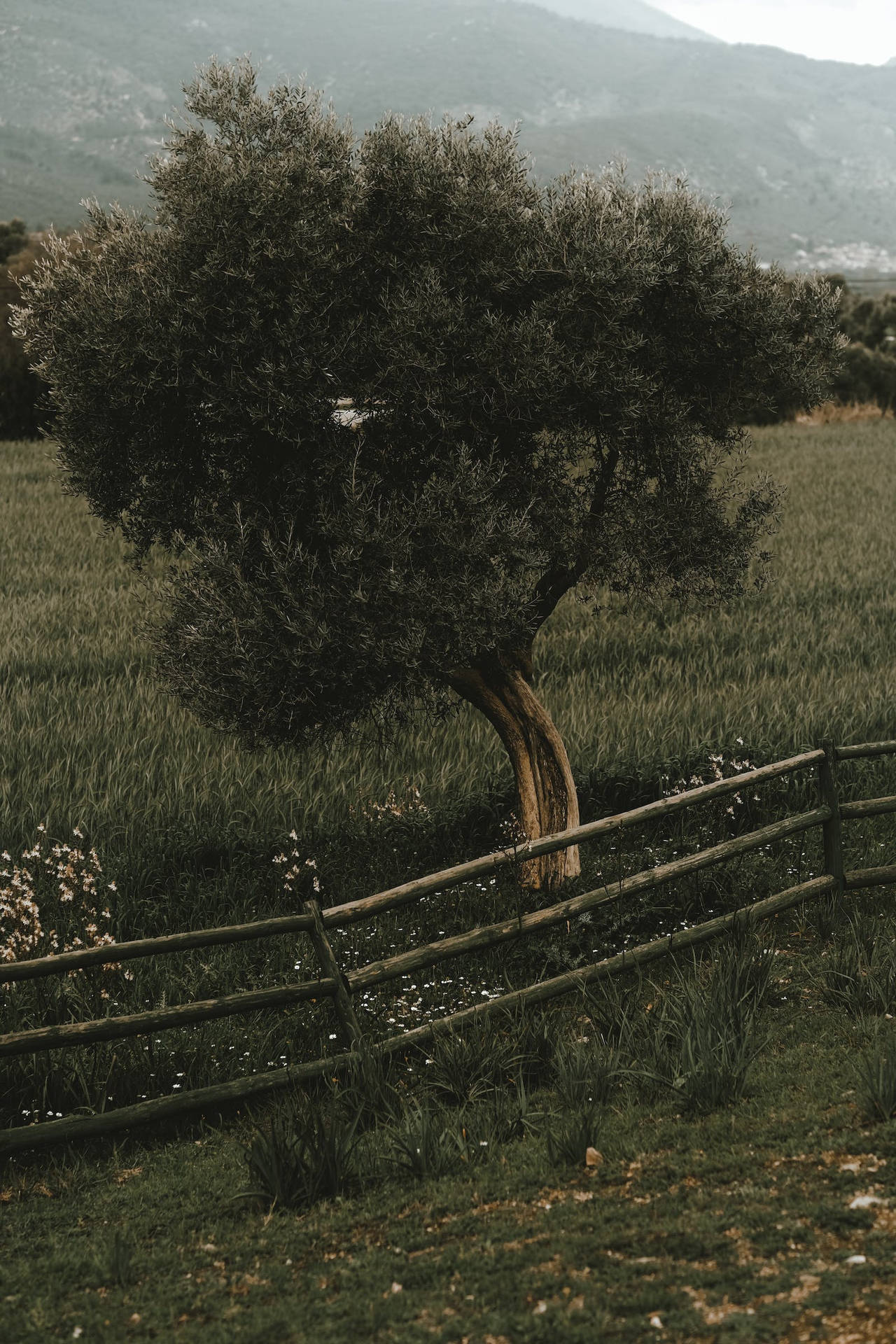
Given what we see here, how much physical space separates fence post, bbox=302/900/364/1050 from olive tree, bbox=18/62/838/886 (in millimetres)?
1844

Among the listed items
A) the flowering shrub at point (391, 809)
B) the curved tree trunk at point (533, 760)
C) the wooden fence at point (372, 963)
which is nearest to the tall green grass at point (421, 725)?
the flowering shrub at point (391, 809)

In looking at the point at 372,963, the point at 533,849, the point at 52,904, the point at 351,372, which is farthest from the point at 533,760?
the point at 52,904

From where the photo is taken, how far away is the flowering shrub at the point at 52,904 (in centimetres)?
851

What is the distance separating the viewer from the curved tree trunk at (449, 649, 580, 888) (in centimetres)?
934

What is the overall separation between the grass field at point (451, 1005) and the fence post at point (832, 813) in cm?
41

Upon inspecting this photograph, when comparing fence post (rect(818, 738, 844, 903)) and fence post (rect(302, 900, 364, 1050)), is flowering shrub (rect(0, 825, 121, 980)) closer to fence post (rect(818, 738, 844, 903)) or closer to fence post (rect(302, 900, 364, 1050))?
fence post (rect(302, 900, 364, 1050))

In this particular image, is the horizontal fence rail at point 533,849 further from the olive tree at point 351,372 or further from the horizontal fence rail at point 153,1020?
the olive tree at point 351,372

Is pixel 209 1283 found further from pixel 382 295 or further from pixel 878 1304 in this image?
pixel 382 295

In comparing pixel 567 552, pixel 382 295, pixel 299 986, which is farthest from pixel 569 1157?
pixel 382 295

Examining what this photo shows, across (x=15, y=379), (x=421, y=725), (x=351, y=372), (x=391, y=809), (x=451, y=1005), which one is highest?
(x=15, y=379)

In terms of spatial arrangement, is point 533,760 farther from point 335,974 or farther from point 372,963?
point 335,974

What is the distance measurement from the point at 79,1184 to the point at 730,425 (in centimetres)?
698

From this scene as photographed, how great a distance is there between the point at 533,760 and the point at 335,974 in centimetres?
350

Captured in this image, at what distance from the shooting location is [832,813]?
882cm
